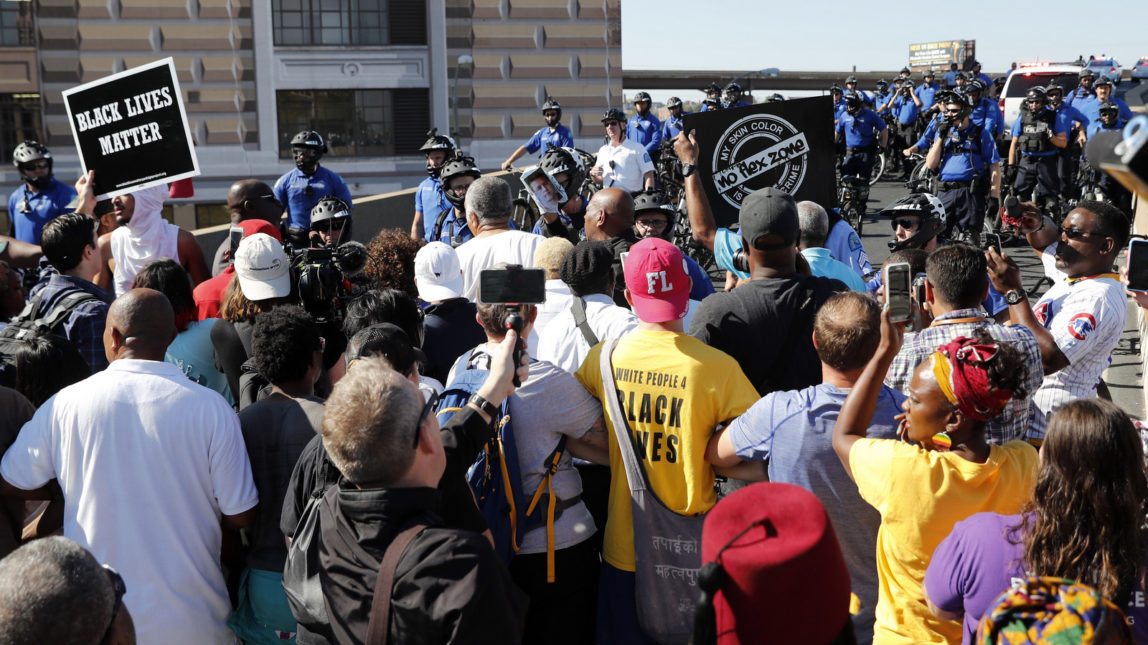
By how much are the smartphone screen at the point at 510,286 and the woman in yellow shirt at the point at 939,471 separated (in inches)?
48.4

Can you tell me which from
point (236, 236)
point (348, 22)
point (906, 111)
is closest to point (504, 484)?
point (236, 236)

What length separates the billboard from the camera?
60.5 m

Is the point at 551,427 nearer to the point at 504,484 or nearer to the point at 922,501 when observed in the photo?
the point at 504,484

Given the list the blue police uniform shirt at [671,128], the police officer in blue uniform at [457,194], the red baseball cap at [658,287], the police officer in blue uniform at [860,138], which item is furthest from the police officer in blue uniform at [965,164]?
the red baseball cap at [658,287]

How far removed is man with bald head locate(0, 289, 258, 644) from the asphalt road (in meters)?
6.21

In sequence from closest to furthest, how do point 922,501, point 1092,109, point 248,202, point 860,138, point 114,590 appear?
point 114,590, point 922,501, point 248,202, point 1092,109, point 860,138

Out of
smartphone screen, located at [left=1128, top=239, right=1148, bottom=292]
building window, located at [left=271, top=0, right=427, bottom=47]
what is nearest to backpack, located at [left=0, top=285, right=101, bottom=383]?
smartphone screen, located at [left=1128, top=239, right=1148, bottom=292]

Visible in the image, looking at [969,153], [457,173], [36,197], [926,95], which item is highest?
[926,95]

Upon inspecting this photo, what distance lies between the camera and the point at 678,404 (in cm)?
338

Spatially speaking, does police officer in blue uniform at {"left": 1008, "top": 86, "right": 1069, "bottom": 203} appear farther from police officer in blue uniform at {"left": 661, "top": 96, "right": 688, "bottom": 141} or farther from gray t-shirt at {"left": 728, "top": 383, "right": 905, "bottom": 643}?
gray t-shirt at {"left": 728, "top": 383, "right": 905, "bottom": 643}

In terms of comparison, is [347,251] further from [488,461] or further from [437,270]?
[488,461]

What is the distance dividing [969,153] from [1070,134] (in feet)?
15.8

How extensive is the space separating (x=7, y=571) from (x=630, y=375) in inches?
79.3

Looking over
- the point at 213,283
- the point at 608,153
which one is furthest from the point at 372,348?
the point at 608,153
